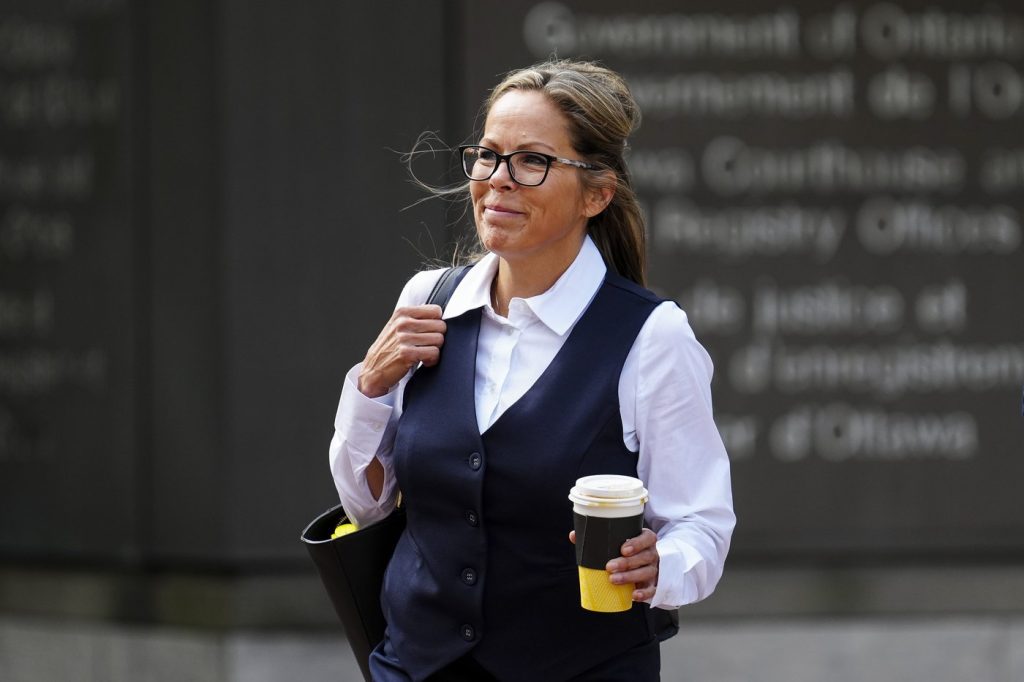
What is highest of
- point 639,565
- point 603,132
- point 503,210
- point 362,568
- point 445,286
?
point 603,132

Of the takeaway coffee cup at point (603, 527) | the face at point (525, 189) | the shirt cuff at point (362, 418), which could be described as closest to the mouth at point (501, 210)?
the face at point (525, 189)

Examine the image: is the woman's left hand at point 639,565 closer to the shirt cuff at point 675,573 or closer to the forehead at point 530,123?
the shirt cuff at point 675,573

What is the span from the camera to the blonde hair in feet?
9.54

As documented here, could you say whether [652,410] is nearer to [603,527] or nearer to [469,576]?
[603,527]

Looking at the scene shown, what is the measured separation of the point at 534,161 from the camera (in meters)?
2.89

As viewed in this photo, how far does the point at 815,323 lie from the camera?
6.07 m

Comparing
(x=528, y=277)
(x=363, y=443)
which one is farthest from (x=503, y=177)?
(x=363, y=443)

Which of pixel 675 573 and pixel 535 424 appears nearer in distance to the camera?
pixel 675 573

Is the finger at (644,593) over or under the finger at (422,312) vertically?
under

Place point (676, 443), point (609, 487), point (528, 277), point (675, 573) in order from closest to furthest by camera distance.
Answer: point (609, 487), point (675, 573), point (676, 443), point (528, 277)

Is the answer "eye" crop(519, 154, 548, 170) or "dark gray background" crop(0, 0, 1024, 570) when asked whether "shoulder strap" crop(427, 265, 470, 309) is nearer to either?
"eye" crop(519, 154, 548, 170)

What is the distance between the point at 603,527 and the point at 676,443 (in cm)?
30

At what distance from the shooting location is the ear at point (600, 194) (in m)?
2.96

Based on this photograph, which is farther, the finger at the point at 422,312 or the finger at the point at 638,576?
the finger at the point at 422,312
